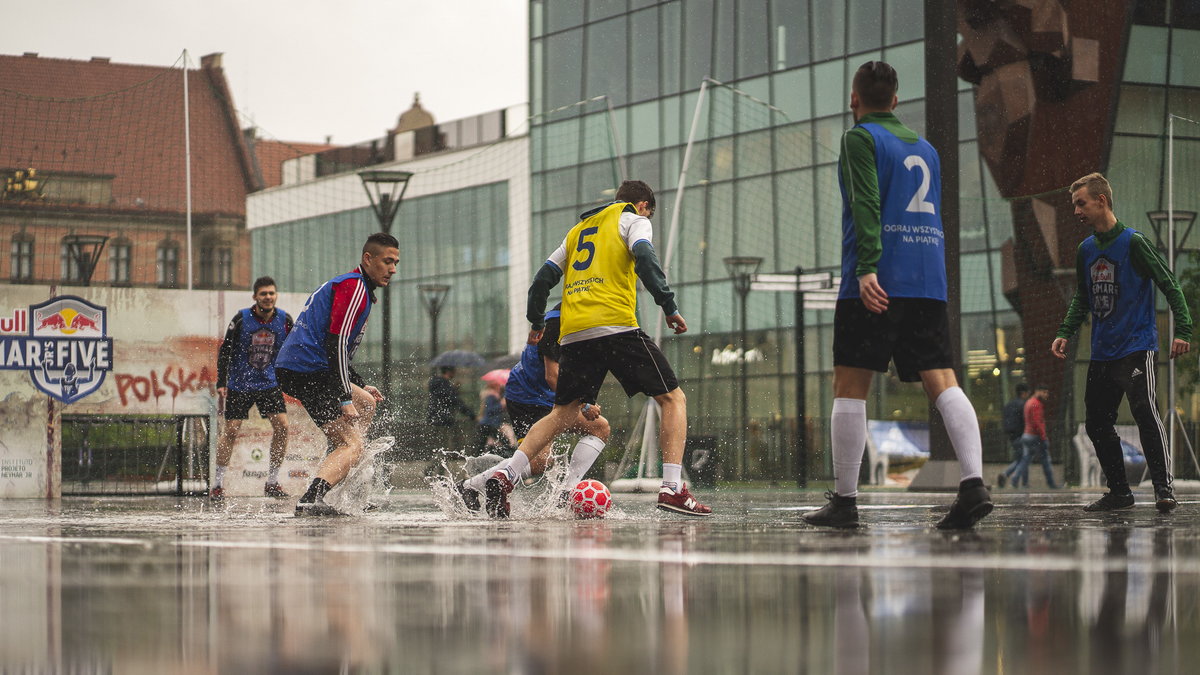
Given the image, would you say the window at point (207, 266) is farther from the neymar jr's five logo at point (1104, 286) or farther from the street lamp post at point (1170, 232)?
the street lamp post at point (1170, 232)

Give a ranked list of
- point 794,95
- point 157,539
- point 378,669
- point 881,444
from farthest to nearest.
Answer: point 794,95 < point 881,444 < point 157,539 < point 378,669

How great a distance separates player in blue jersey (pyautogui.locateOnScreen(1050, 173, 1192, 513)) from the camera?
381 inches

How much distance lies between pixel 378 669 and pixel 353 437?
7.15m

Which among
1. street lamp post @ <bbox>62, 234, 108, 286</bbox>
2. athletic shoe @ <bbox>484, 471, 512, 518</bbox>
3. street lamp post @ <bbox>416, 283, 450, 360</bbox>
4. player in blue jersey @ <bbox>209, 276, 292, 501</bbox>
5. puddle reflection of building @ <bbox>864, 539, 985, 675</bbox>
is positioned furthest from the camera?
street lamp post @ <bbox>416, 283, 450, 360</bbox>

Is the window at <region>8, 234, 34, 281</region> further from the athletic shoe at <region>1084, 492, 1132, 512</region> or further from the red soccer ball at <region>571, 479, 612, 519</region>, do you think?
the athletic shoe at <region>1084, 492, 1132, 512</region>

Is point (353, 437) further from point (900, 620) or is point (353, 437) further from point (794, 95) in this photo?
point (794, 95)

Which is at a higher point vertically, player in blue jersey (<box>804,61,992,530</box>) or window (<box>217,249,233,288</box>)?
window (<box>217,249,233,288</box>)

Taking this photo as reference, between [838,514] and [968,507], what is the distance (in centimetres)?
64

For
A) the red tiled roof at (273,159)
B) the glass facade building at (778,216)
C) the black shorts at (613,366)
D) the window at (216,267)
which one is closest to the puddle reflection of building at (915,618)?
the black shorts at (613,366)

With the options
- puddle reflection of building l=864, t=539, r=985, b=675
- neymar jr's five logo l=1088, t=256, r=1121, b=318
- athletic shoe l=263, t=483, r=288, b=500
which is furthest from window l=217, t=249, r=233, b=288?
puddle reflection of building l=864, t=539, r=985, b=675

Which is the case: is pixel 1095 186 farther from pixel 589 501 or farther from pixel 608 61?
pixel 608 61

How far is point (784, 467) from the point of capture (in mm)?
19828

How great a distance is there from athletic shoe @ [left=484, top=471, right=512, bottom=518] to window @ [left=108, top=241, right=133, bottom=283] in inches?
351

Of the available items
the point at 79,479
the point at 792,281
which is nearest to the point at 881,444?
the point at 792,281
